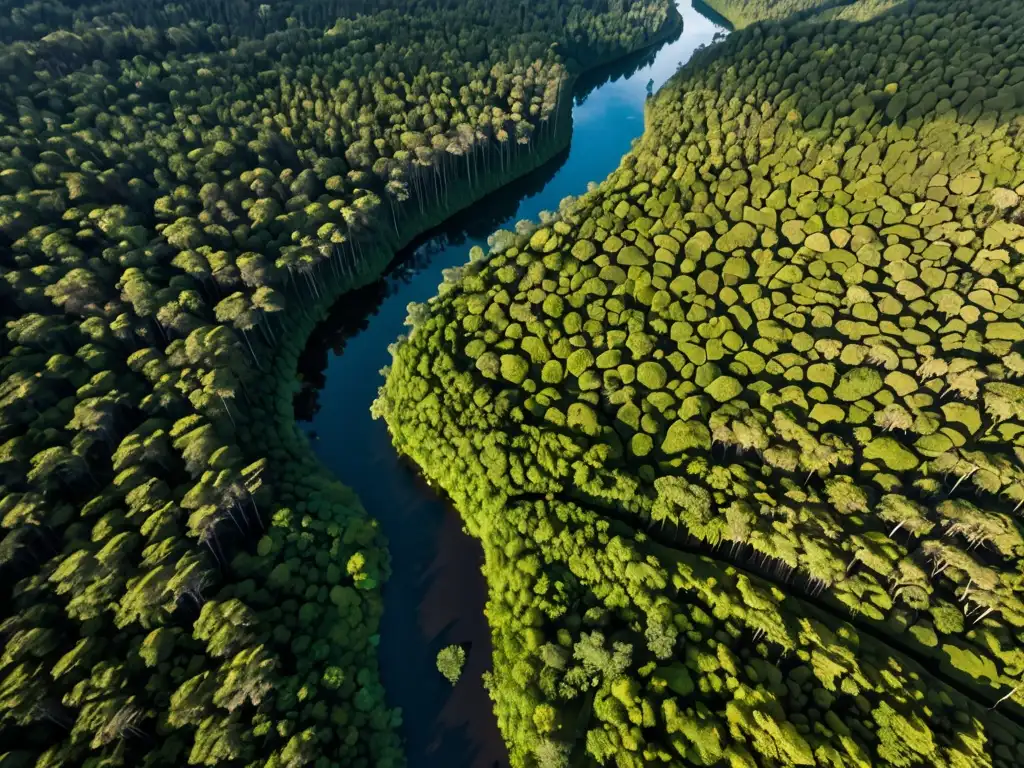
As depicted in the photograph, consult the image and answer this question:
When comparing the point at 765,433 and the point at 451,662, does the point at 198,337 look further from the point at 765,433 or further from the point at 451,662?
the point at 765,433

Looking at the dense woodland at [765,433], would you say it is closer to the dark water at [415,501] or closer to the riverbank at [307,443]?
the dark water at [415,501]

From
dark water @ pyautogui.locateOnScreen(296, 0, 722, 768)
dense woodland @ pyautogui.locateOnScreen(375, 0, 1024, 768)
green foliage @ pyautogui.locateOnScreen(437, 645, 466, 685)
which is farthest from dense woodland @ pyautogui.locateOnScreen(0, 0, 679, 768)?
dense woodland @ pyautogui.locateOnScreen(375, 0, 1024, 768)

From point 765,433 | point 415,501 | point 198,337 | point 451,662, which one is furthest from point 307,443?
point 765,433

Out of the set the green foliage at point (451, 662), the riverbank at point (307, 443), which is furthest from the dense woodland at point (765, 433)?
the riverbank at point (307, 443)

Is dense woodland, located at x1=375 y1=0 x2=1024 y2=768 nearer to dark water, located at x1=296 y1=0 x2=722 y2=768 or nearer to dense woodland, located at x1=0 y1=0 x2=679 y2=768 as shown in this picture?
dark water, located at x1=296 y1=0 x2=722 y2=768

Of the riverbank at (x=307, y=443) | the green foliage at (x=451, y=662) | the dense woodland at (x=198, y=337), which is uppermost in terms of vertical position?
the dense woodland at (x=198, y=337)

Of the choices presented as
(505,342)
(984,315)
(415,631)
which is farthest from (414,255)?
(984,315)

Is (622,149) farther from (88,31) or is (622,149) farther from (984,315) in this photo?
(88,31)
